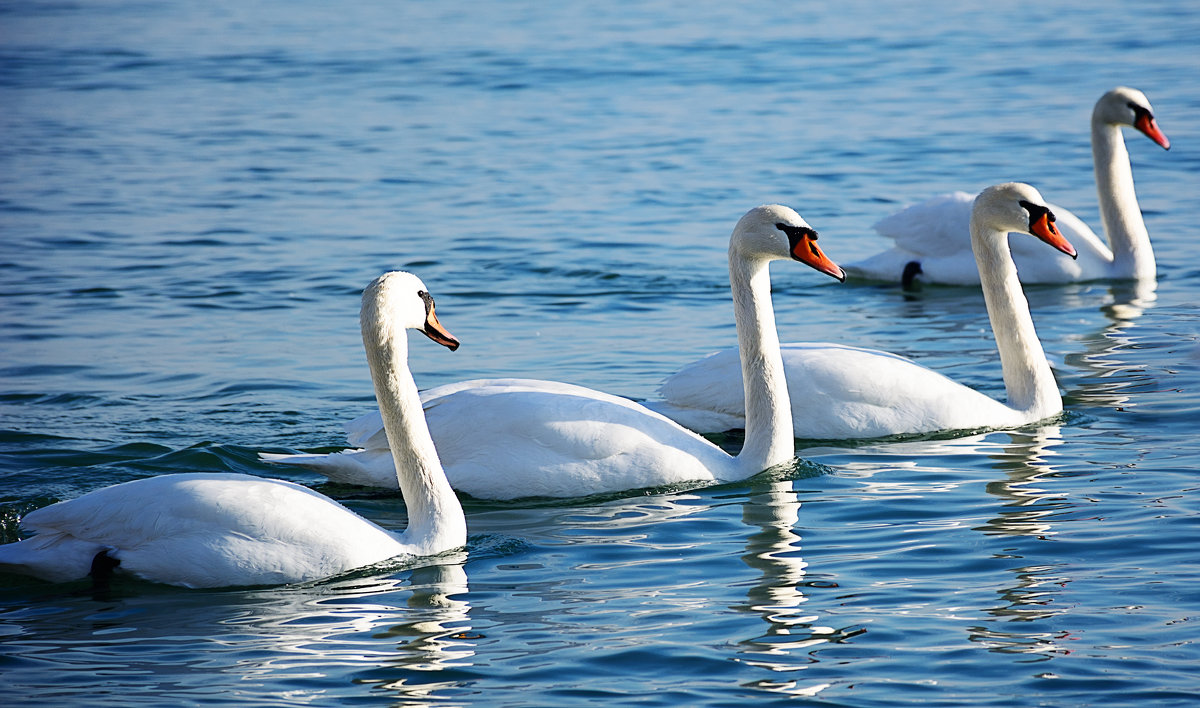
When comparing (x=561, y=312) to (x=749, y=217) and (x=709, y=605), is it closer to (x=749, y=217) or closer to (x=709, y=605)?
(x=749, y=217)

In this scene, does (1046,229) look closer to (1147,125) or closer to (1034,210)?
(1034,210)

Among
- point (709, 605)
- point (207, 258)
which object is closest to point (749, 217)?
point (709, 605)

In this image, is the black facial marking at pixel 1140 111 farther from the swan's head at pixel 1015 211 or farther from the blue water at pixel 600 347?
the swan's head at pixel 1015 211

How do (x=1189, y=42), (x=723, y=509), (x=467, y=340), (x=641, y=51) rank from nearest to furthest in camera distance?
(x=723, y=509), (x=467, y=340), (x=1189, y=42), (x=641, y=51)

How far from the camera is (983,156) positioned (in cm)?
1883

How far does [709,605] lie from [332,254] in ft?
29.6

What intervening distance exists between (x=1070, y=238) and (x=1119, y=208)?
632 mm

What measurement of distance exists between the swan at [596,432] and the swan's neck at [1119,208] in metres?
6.25

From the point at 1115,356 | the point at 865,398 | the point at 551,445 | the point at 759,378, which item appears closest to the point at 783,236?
the point at 759,378

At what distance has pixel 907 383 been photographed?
355 inches

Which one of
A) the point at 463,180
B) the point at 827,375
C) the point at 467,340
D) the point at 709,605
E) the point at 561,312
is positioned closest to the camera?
the point at 709,605

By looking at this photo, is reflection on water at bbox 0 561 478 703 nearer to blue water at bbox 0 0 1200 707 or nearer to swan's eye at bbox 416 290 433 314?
blue water at bbox 0 0 1200 707

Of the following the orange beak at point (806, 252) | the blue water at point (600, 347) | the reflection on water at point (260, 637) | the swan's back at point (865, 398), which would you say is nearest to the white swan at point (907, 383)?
the swan's back at point (865, 398)

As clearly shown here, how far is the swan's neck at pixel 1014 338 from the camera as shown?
941 centimetres
